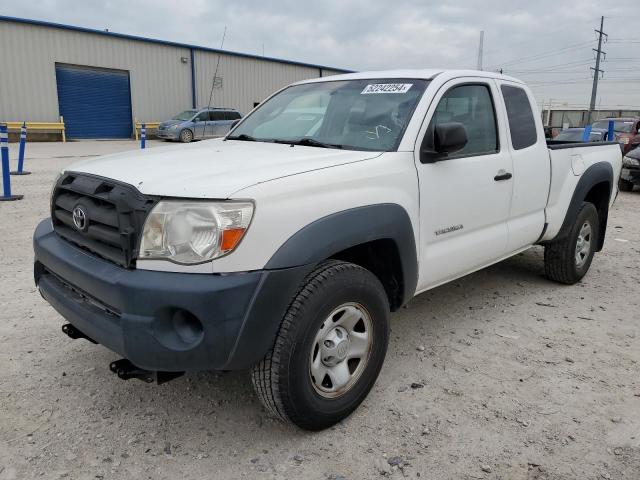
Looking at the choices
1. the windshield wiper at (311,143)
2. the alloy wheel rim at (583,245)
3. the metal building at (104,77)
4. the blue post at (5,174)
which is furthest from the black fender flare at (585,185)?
the metal building at (104,77)

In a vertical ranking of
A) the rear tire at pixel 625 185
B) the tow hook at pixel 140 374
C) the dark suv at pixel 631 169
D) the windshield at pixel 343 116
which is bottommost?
the rear tire at pixel 625 185

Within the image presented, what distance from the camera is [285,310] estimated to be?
2.28m

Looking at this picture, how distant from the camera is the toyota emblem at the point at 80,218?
2.50 metres

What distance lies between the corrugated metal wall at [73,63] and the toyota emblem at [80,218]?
2346 centimetres

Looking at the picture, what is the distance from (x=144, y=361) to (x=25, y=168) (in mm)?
12930

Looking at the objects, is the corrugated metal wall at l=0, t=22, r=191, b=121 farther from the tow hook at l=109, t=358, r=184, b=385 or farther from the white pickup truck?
the tow hook at l=109, t=358, r=184, b=385

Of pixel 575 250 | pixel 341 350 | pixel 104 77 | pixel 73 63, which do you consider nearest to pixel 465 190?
pixel 341 350

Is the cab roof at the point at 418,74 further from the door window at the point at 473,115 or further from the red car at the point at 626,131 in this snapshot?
the red car at the point at 626,131

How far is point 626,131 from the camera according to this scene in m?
16.2

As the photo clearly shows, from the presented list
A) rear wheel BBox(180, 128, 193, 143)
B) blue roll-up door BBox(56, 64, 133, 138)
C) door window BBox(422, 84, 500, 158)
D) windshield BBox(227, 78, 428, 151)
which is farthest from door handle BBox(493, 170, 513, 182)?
blue roll-up door BBox(56, 64, 133, 138)

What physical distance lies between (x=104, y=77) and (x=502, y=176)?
25186mm

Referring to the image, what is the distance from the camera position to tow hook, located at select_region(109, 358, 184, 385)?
7.70 ft

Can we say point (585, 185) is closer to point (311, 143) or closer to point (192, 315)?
point (311, 143)

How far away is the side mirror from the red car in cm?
1373
